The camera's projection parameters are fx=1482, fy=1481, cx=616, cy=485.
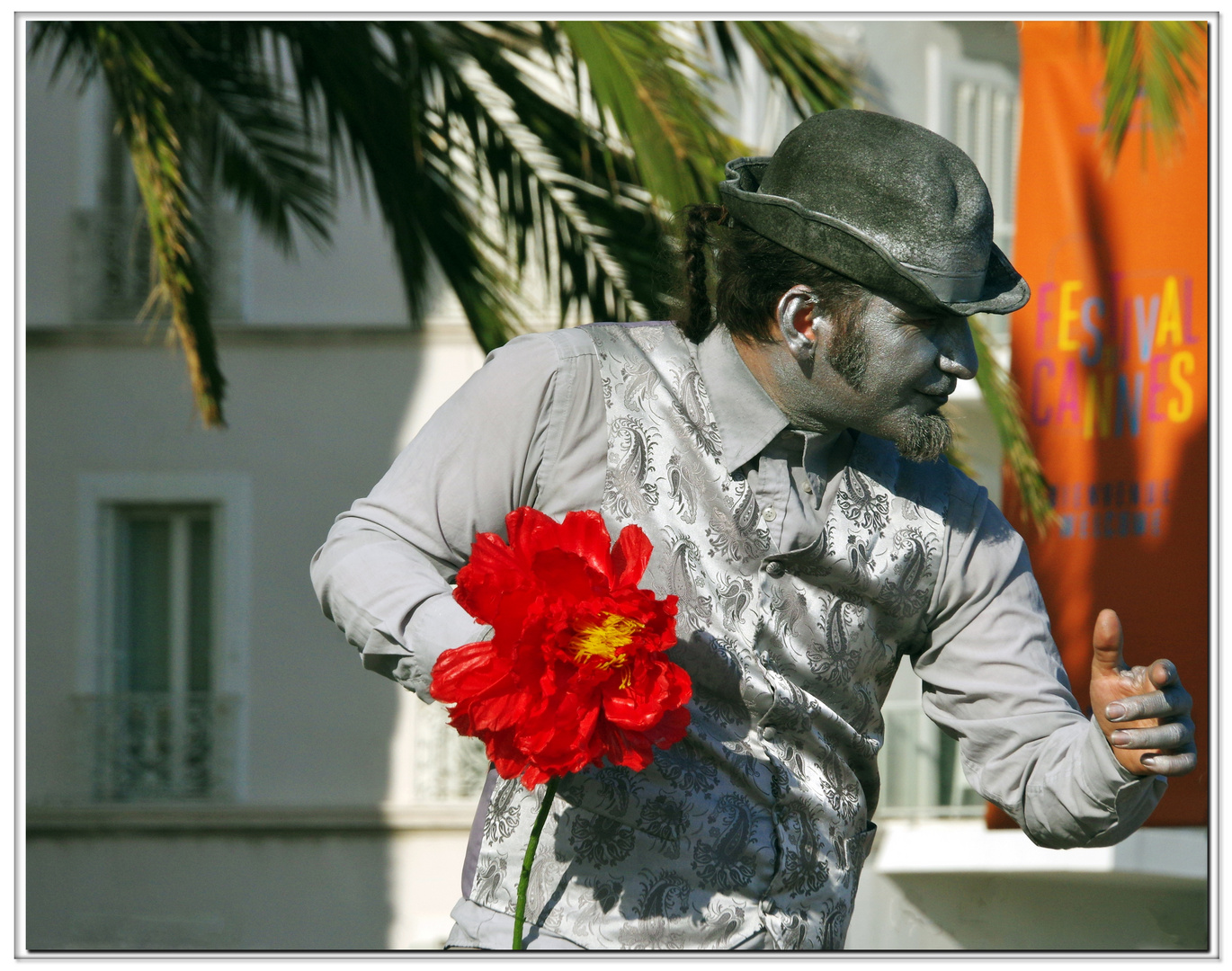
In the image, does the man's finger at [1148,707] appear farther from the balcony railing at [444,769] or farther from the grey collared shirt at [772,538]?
the balcony railing at [444,769]

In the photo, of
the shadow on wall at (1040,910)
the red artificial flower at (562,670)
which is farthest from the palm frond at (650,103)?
the shadow on wall at (1040,910)

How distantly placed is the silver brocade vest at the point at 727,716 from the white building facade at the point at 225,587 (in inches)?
376

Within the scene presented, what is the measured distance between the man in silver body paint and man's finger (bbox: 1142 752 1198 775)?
A: 16mm

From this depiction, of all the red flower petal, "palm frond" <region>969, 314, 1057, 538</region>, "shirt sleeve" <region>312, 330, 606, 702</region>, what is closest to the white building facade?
"palm frond" <region>969, 314, 1057, 538</region>

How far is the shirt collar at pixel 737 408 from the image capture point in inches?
81.6

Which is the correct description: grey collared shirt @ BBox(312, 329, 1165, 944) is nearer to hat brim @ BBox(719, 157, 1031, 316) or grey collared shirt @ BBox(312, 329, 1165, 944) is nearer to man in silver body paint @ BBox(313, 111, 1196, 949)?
man in silver body paint @ BBox(313, 111, 1196, 949)

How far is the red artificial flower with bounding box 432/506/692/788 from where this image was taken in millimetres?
1604

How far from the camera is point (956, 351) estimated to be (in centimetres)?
204

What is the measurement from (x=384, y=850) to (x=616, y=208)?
7.75 m

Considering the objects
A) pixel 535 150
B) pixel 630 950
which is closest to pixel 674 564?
pixel 630 950

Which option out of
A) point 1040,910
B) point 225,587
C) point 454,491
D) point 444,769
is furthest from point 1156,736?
point 225,587

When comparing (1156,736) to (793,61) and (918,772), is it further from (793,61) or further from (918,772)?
(918,772)

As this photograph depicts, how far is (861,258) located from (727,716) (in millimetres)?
640
